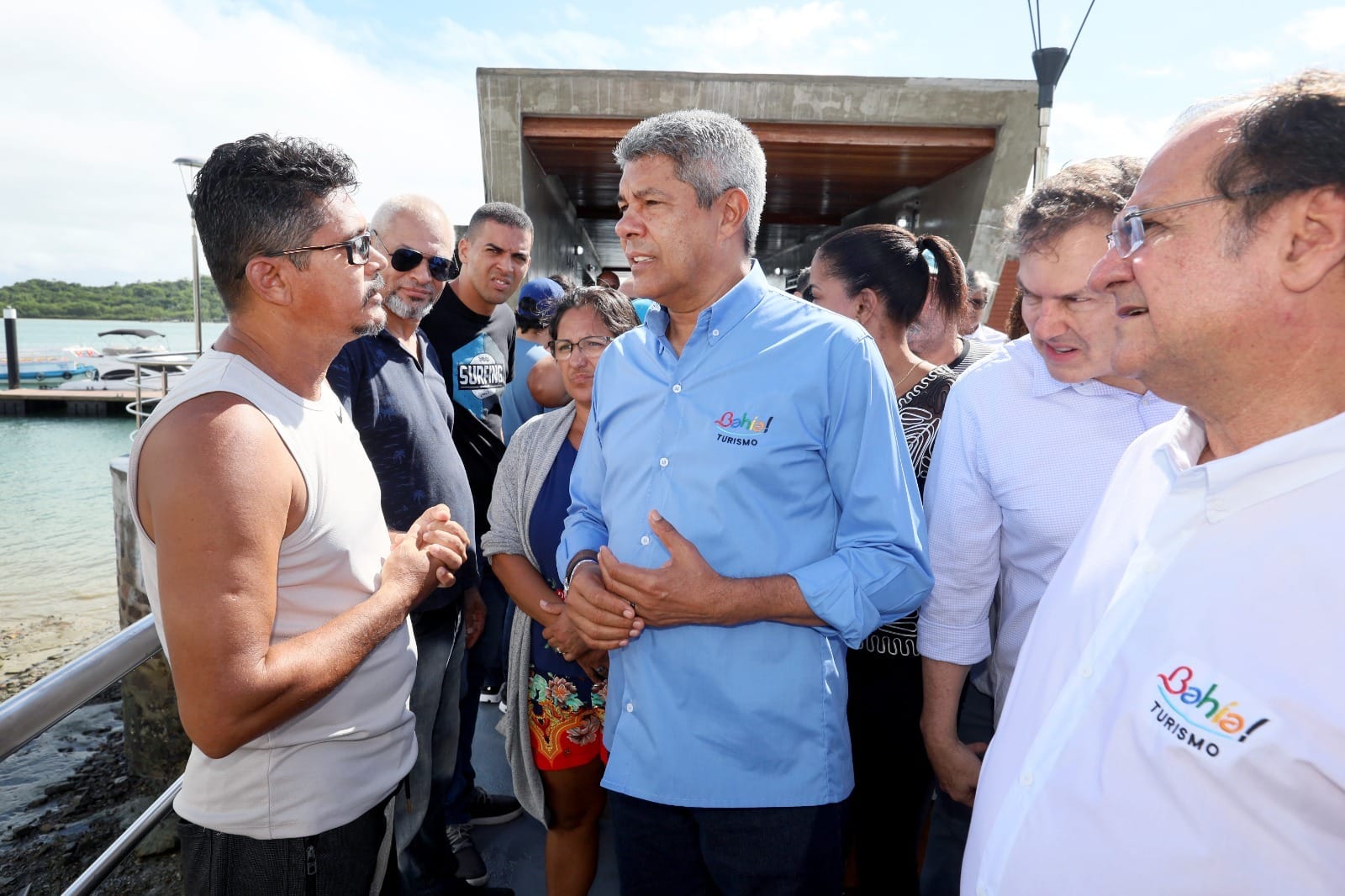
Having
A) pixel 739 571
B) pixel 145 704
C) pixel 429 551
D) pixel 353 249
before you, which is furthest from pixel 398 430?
pixel 145 704

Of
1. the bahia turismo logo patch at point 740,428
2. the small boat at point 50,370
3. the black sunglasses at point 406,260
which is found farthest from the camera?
the small boat at point 50,370

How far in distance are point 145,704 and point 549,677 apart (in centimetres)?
517

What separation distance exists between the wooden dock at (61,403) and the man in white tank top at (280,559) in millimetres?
42865

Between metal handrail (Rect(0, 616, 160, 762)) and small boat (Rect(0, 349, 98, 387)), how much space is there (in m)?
53.2

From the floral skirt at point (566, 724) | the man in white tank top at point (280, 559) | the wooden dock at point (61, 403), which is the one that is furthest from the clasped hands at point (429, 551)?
the wooden dock at point (61, 403)

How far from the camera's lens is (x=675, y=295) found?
6.51ft

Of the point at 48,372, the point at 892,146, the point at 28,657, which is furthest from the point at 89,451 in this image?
the point at 892,146

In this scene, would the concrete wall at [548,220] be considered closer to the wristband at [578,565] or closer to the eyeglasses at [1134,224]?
the wristband at [578,565]

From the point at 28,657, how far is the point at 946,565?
12.9 metres

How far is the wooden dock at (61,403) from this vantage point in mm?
36812

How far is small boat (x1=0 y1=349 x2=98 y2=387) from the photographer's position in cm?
4416

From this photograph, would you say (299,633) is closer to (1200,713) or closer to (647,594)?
(647,594)

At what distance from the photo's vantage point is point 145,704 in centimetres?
586

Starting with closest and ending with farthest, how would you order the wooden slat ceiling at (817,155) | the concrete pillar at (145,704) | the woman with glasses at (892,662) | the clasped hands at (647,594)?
the clasped hands at (647,594), the woman with glasses at (892,662), the concrete pillar at (145,704), the wooden slat ceiling at (817,155)
